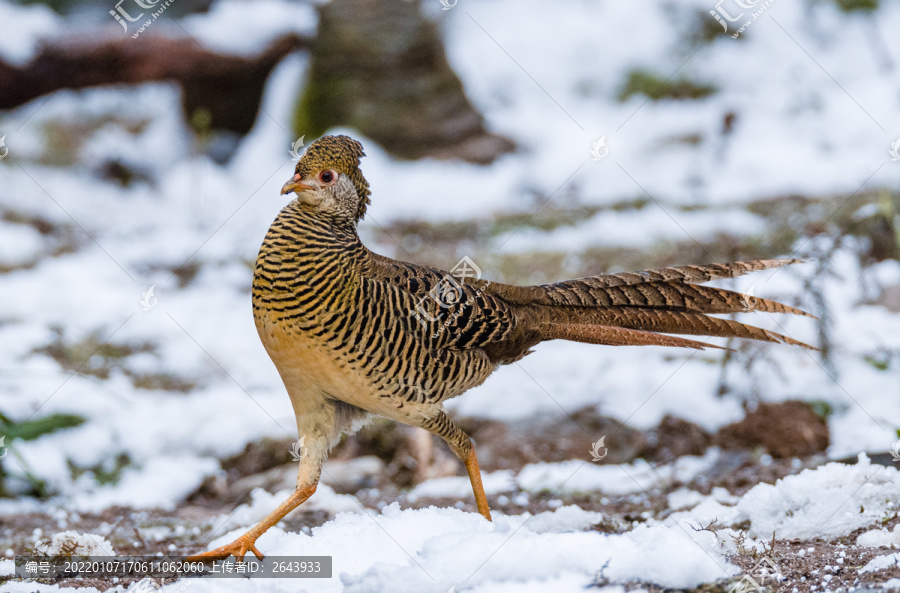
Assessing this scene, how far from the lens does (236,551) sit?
3.11 m

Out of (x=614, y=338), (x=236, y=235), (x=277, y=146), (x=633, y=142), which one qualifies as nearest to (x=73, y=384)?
(x=236, y=235)

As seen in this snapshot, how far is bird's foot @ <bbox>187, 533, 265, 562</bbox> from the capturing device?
122 inches

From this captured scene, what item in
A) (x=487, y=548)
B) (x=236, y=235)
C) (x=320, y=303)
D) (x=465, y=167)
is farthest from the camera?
(x=465, y=167)

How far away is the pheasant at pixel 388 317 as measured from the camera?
123 inches

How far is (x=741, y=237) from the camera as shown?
22.2 feet

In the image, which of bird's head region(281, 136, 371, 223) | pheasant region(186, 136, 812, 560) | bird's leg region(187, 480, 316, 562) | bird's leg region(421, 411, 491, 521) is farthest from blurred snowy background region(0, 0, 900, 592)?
bird's head region(281, 136, 371, 223)

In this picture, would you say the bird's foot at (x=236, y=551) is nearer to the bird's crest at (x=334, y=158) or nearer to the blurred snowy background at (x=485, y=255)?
the blurred snowy background at (x=485, y=255)

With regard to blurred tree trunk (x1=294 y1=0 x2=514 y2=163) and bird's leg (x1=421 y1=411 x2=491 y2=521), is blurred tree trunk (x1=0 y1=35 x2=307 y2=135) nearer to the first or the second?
blurred tree trunk (x1=294 y1=0 x2=514 y2=163)

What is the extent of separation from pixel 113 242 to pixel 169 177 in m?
1.37

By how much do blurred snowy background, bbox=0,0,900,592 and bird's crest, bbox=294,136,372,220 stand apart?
4.30 ft

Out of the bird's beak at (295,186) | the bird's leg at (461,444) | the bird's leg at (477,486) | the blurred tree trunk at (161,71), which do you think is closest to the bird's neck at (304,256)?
the bird's beak at (295,186)

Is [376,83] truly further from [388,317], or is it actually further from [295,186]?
[388,317]

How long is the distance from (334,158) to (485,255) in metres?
3.95

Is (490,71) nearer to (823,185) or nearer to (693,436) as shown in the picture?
(823,185)
